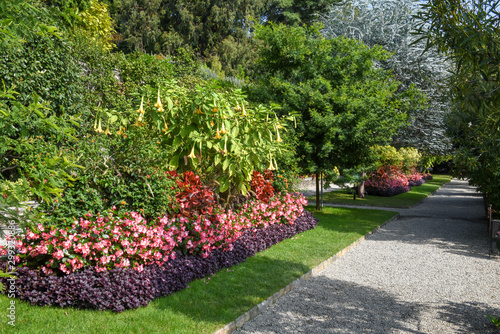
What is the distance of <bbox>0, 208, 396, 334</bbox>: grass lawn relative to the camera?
13.2ft

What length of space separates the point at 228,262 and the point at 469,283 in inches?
160

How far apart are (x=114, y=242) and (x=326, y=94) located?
738 centimetres

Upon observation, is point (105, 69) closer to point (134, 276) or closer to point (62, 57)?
point (62, 57)

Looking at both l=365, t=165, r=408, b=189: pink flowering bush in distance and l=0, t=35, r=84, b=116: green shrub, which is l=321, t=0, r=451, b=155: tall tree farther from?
l=0, t=35, r=84, b=116: green shrub

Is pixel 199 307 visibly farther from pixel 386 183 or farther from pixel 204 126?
pixel 386 183

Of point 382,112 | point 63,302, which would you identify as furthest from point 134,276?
point 382,112

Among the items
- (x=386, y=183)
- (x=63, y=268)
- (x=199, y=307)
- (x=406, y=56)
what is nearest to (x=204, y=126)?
(x=199, y=307)

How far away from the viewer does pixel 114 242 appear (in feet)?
16.3

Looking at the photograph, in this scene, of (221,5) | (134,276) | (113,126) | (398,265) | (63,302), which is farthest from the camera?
(221,5)

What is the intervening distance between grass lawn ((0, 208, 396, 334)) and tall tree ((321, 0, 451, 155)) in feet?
38.4

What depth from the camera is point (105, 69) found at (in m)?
10.8

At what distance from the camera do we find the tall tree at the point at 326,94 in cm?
1034

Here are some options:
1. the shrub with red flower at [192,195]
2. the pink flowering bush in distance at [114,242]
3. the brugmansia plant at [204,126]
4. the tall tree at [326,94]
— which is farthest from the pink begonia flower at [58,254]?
the tall tree at [326,94]

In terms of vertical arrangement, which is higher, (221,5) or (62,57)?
(221,5)
